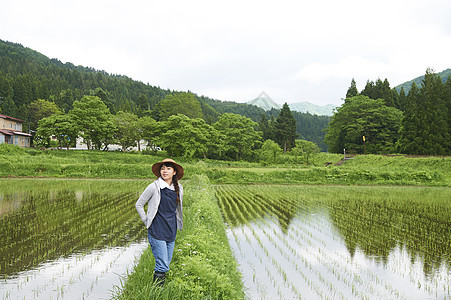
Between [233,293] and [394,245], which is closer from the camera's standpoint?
[233,293]

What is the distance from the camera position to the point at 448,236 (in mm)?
8109

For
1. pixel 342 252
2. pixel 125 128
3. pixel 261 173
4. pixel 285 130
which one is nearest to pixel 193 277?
pixel 342 252

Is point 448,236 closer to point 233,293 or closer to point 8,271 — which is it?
point 233,293

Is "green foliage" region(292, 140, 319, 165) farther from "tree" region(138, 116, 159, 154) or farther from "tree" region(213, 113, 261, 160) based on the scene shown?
"tree" region(138, 116, 159, 154)

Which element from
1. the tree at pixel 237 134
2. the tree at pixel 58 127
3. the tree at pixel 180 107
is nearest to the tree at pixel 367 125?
the tree at pixel 237 134

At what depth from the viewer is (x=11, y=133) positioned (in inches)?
1651

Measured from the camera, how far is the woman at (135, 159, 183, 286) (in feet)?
11.3

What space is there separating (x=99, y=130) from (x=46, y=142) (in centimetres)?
680

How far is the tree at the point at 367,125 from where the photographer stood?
4628 centimetres

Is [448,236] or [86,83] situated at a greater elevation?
[86,83]

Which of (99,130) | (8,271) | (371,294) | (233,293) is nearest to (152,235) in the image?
(233,293)

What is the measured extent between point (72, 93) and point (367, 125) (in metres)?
72.7

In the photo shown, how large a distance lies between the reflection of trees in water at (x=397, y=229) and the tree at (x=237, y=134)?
113 feet

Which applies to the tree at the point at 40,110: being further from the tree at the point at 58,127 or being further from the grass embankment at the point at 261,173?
the grass embankment at the point at 261,173
